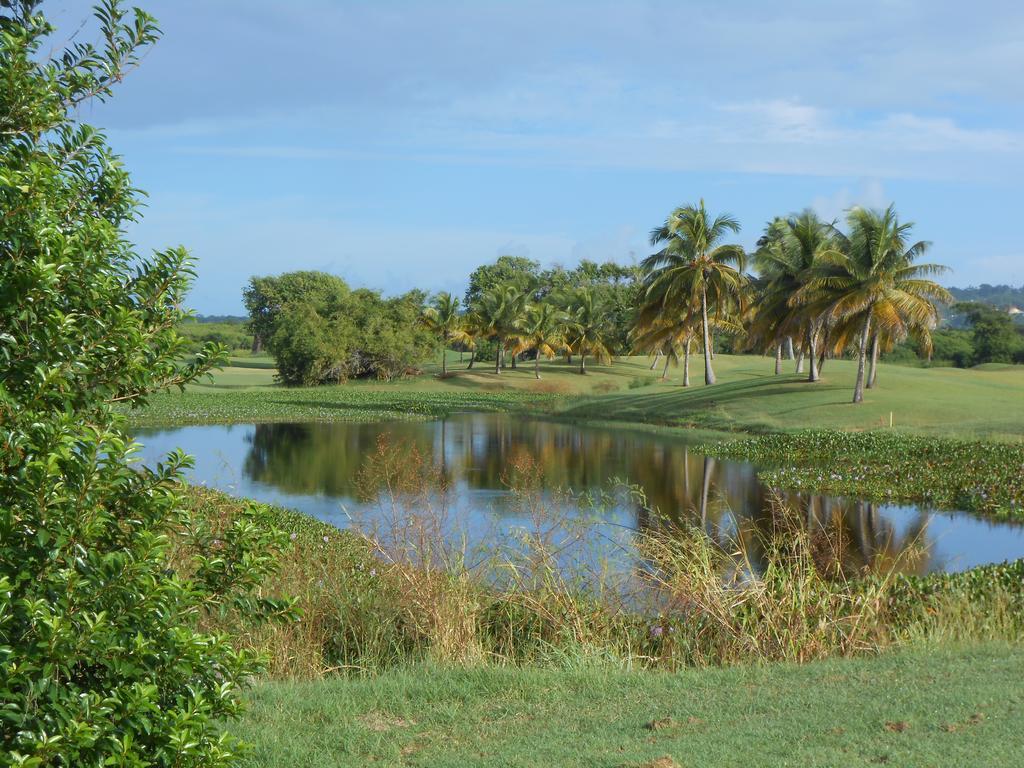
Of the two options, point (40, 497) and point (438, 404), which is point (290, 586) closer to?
point (40, 497)

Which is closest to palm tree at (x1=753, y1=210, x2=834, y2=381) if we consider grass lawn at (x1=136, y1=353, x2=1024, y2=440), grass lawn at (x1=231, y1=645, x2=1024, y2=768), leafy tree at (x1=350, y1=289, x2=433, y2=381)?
grass lawn at (x1=136, y1=353, x2=1024, y2=440)

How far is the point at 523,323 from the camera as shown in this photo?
202ft

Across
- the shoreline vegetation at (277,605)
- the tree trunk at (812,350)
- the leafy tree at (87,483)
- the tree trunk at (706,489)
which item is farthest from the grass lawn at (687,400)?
the leafy tree at (87,483)

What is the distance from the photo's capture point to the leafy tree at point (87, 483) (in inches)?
144

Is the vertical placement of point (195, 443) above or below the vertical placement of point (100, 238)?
below

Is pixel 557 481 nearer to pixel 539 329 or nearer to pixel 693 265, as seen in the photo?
pixel 693 265

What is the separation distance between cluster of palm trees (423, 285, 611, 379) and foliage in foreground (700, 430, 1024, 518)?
32.9 m

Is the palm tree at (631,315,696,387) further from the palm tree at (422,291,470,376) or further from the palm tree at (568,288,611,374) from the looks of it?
the palm tree at (422,291,470,376)

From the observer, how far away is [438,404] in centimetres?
4791

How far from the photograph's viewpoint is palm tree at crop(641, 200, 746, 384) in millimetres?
44125

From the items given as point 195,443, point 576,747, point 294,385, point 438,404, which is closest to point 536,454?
point 195,443

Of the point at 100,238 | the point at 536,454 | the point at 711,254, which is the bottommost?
the point at 536,454

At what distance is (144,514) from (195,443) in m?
28.5

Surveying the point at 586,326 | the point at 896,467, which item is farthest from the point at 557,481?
the point at 586,326
